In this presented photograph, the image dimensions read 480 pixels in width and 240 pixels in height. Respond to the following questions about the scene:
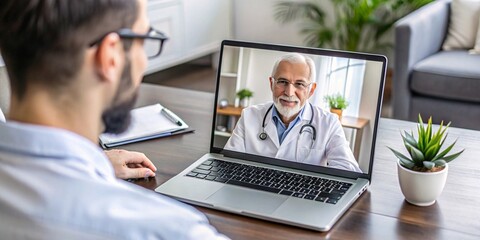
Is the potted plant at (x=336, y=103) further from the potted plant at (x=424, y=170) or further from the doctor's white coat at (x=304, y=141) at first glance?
the potted plant at (x=424, y=170)

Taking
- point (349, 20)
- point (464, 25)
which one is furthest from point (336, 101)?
point (349, 20)

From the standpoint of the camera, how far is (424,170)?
135 cm

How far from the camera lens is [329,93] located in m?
1.44

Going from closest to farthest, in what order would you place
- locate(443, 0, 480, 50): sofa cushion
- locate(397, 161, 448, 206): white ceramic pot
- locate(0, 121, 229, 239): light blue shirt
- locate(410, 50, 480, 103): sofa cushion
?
locate(0, 121, 229, 239): light blue shirt, locate(397, 161, 448, 206): white ceramic pot, locate(410, 50, 480, 103): sofa cushion, locate(443, 0, 480, 50): sofa cushion

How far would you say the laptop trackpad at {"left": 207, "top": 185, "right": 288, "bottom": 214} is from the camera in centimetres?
130

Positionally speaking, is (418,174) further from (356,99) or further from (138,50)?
(138,50)

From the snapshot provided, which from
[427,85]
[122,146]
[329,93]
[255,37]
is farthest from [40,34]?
[255,37]

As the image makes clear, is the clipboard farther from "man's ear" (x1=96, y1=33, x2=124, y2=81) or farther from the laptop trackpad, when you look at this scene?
"man's ear" (x1=96, y1=33, x2=124, y2=81)

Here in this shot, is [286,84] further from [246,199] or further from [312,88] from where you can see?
[246,199]

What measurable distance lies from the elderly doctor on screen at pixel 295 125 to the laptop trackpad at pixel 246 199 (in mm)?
143

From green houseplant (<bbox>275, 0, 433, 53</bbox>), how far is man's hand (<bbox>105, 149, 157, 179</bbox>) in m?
2.92

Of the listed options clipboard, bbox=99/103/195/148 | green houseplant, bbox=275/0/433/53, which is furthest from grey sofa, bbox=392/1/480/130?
clipboard, bbox=99/103/195/148

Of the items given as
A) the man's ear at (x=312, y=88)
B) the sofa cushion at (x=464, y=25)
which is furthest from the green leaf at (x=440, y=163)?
the sofa cushion at (x=464, y=25)

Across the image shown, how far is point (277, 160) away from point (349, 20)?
9.72ft
